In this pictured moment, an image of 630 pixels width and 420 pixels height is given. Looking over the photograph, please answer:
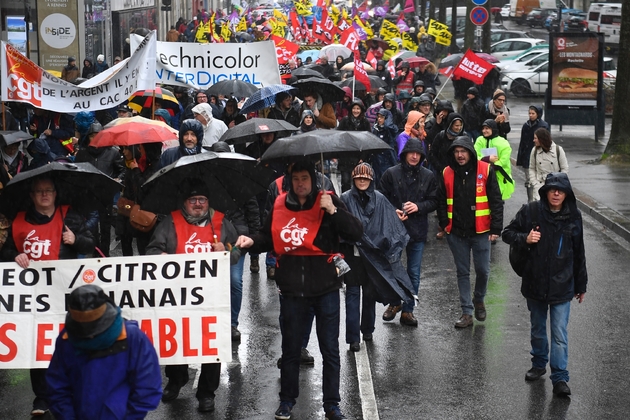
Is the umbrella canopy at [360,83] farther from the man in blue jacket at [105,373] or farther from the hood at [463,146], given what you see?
the man in blue jacket at [105,373]

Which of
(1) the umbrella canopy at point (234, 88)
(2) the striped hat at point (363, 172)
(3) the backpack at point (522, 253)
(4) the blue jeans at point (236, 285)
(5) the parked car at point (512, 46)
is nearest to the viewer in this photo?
(3) the backpack at point (522, 253)

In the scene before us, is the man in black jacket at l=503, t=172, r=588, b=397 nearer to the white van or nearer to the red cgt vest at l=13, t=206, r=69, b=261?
the red cgt vest at l=13, t=206, r=69, b=261

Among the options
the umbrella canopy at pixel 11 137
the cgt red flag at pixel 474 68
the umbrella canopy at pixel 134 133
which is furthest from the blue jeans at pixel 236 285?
the cgt red flag at pixel 474 68

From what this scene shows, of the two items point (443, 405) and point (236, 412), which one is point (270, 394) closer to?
point (236, 412)

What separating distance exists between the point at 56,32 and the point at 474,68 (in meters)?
12.6

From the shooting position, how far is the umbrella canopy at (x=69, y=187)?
759 cm

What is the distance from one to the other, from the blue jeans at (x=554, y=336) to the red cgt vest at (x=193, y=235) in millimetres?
2652

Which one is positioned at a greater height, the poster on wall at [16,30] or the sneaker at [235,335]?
the poster on wall at [16,30]

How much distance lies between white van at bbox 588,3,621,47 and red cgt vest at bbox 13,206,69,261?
169ft

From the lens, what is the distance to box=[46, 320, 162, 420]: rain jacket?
205 inches

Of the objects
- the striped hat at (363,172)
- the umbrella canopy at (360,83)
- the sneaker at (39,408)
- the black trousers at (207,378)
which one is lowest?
the sneaker at (39,408)

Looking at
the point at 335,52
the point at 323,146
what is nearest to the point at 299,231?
the point at 323,146

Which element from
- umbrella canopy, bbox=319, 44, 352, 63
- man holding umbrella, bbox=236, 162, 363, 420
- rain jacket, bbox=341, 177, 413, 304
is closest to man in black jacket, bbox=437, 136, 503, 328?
rain jacket, bbox=341, 177, 413, 304

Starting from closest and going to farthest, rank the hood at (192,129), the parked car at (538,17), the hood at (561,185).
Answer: the hood at (561,185)
the hood at (192,129)
the parked car at (538,17)
